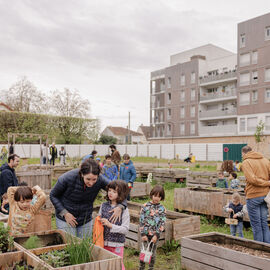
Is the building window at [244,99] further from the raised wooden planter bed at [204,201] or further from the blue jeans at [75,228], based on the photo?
the blue jeans at [75,228]

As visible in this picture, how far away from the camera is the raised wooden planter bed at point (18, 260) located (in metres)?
3.08

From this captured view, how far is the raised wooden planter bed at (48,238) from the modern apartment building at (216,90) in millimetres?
41162

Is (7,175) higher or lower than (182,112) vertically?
lower

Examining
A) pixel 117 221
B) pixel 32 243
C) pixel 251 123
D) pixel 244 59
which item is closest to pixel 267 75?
pixel 244 59

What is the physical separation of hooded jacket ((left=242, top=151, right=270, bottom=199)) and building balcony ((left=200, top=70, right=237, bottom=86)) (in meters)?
44.3

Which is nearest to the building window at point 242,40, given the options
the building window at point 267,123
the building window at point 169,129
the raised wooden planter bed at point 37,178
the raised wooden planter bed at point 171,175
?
the building window at point 267,123

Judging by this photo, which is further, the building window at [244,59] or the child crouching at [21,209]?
the building window at [244,59]

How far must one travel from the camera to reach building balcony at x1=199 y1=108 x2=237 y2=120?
49.1 meters

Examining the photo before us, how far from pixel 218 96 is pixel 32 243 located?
49800 mm

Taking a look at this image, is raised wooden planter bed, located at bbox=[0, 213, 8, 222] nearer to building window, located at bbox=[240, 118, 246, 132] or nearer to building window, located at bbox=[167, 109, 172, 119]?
building window, located at bbox=[240, 118, 246, 132]

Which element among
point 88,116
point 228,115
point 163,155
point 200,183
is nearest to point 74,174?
point 200,183

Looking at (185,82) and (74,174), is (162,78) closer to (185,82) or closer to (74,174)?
(185,82)

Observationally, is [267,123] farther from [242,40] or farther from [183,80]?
[183,80]

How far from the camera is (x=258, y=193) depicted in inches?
248
